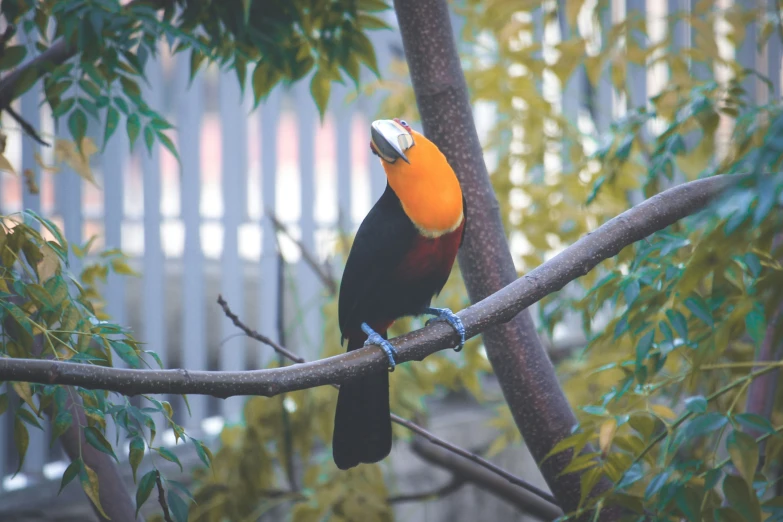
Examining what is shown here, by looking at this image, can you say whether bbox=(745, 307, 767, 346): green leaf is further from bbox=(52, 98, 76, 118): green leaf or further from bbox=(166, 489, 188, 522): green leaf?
bbox=(52, 98, 76, 118): green leaf

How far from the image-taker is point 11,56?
1312 mm

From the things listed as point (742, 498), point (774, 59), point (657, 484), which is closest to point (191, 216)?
point (657, 484)

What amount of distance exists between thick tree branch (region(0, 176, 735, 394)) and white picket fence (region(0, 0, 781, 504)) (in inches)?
58.7

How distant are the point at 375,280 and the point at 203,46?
534mm

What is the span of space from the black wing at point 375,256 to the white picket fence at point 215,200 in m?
1.15

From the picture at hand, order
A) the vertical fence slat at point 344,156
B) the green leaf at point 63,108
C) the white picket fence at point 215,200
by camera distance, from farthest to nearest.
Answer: the vertical fence slat at point 344,156 < the white picket fence at point 215,200 < the green leaf at point 63,108

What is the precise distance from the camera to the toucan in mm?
1254

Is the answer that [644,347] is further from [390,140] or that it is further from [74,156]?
[74,156]

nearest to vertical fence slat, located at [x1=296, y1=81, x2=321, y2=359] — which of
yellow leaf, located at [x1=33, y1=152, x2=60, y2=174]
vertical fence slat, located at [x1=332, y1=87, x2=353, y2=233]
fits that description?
vertical fence slat, located at [x1=332, y1=87, x2=353, y2=233]

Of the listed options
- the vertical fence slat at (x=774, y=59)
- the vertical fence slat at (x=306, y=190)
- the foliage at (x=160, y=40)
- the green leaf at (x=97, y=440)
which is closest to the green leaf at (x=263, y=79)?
the foliage at (x=160, y=40)

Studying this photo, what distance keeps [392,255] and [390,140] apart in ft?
0.70

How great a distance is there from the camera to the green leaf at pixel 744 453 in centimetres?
92

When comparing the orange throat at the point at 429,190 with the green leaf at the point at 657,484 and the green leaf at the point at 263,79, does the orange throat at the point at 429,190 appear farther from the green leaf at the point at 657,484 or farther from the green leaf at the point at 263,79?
the green leaf at the point at 657,484

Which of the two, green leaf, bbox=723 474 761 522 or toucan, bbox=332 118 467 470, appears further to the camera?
toucan, bbox=332 118 467 470
